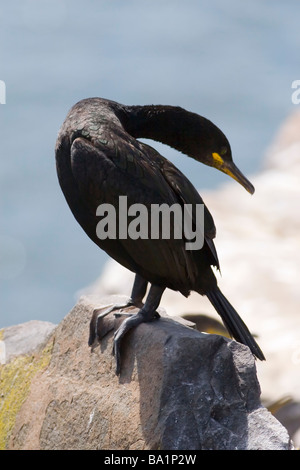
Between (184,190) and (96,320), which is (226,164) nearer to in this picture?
(184,190)

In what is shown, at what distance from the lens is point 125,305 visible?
17.7 feet

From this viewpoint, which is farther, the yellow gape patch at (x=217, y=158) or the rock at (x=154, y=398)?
the yellow gape patch at (x=217, y=158)

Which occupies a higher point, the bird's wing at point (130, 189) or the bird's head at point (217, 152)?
the bird's head at point (217, 152)

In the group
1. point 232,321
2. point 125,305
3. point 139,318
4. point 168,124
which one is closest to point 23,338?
point 125,305

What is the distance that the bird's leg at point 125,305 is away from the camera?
17.1ft

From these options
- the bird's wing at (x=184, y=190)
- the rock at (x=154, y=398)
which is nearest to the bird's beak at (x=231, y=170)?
the bird's wing at (x=184, y=190)

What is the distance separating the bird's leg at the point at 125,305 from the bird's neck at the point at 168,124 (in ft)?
2.67

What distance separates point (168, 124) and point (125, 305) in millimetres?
1054

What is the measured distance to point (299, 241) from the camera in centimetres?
953

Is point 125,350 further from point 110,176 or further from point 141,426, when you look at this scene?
point 110,176

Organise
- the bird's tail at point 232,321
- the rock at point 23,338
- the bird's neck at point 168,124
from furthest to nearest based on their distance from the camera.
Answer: the rock at point 23,338 < the bird's neck at point 168,124 < the bird's tail at point 232,321

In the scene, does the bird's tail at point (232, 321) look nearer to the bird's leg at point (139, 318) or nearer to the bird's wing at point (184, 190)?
the bird's wing at point (184, 190)

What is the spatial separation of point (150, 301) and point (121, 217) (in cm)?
48

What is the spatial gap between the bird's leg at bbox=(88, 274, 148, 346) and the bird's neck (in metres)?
0.81
